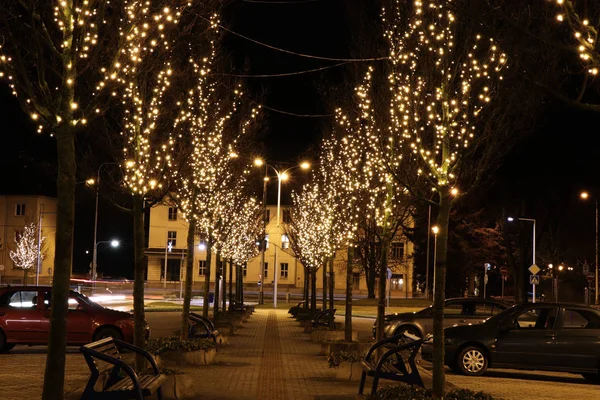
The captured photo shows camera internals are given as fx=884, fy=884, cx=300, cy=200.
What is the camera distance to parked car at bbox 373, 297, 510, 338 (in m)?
25.0

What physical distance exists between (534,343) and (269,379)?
18.6ft

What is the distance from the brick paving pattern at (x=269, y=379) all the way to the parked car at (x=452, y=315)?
3042 mm

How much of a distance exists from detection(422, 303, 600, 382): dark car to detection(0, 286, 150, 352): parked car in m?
8.31

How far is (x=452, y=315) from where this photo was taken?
25031 millimetres

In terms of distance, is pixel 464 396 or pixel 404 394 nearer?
pixel 464 396

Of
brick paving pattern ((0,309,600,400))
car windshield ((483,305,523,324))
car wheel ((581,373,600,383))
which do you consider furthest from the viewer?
car windshield ((483,305,523,324))

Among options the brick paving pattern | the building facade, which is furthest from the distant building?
the brick paving pattern

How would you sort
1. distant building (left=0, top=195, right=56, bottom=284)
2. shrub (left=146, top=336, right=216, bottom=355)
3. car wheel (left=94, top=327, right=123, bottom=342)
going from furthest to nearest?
1. distant building (left=0, top=195, right=56, bottom=284)
2. car wheel (left=94, top=327, right=123, bottom=342)
3. shrub (left=146, top=336, right=216, bottom=355)

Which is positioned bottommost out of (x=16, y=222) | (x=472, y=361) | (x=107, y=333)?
(x=472, y=361)

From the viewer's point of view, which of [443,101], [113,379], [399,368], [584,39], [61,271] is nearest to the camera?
[584,39]

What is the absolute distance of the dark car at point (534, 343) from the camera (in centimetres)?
1808

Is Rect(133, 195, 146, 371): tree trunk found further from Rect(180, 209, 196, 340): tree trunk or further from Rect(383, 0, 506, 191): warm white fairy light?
Rect(383, 0, 506, 191): warm white fairy light

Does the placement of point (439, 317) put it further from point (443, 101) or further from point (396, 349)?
point (443, 101)

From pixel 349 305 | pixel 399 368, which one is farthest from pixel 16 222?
pixel 399 368
